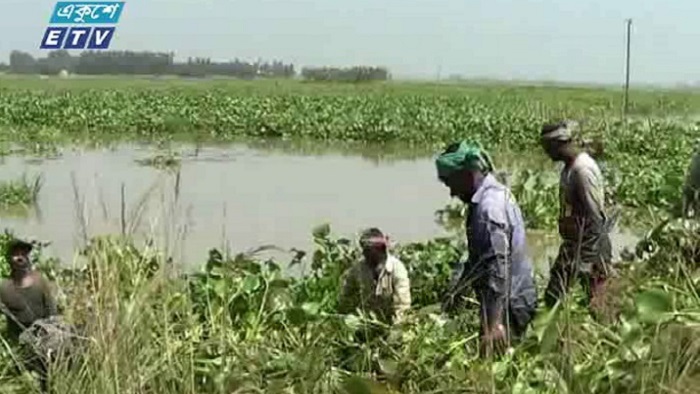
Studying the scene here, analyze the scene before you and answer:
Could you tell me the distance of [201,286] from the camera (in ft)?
17.6

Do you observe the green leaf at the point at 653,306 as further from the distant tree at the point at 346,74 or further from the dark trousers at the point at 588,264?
the distant tree at the point at 346,74

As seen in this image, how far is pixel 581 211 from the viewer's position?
6.35 metres

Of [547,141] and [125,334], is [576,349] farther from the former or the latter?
[547,141]

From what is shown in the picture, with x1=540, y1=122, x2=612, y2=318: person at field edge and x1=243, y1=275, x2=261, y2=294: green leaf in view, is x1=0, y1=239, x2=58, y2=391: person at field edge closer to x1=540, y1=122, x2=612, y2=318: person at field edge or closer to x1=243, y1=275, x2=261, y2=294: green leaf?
x1=243, y1=275, x2=261, y2=294: green leaf

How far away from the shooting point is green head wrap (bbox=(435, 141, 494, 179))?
462 centimetres

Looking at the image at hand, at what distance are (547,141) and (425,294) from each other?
211cm

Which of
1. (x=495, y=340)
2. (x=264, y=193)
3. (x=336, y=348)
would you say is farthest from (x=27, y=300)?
(x=264, y=193)

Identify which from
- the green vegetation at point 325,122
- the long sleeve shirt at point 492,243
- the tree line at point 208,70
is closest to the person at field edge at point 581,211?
the long sleeve shirt at point 492,243

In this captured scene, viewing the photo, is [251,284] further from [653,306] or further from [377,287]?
[653,306]

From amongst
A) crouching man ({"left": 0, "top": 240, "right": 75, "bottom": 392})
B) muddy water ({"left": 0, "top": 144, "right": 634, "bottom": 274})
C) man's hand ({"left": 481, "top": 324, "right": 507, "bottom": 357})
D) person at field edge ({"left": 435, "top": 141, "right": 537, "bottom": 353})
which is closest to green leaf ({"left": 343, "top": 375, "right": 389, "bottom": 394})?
man's hand ({"left": 481, "top": 324, "right": 507, "bottom": 357})

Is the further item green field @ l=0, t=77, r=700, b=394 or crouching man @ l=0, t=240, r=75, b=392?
crouching man @ l=0, t=240, r=75, b=392

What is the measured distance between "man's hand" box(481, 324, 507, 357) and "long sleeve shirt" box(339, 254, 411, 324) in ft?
4.53

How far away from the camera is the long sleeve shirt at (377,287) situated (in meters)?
5.95

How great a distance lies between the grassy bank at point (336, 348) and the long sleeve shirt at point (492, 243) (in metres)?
0.19
